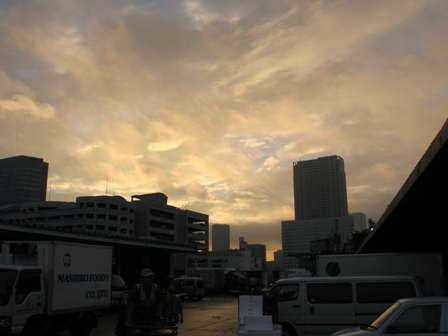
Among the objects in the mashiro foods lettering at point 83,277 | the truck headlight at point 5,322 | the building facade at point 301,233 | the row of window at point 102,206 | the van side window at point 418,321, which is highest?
the row of window at point 102,206

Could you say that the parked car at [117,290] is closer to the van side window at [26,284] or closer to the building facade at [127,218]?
the van side window at [26,284]

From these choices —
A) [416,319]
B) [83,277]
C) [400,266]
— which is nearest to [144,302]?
[416,319]

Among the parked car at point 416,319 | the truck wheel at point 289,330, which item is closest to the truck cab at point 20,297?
the truck wheel at point 289,330

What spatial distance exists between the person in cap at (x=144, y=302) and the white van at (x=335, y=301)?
20.1 ft

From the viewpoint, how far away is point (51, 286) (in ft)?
44.8

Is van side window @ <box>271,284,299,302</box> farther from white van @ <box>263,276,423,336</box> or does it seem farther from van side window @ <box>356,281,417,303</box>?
van side window @ <box>356,281,417,303</box>

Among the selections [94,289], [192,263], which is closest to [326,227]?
[192,263]

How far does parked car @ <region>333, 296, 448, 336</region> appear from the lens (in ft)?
23.8

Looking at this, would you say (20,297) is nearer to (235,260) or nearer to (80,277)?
(80,277)

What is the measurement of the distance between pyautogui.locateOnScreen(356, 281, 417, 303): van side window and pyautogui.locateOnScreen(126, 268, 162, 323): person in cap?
25.6 feet

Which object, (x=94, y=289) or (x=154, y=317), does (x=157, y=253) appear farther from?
(x=154, y=317)

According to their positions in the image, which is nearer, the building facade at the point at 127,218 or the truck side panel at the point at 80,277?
the truck side panel at the point at 80,277

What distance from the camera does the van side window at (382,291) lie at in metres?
12.6

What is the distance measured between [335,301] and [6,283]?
8.95 meters
